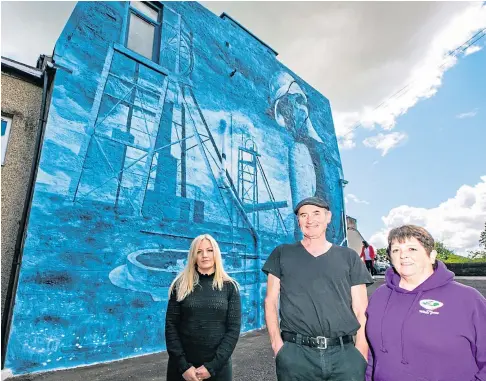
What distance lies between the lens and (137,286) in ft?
18.2

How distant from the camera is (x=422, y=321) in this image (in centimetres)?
179

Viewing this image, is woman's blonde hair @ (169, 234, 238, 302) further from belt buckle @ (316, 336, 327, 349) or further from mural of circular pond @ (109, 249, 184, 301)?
mural of circular pond @ (109, 249, 184, 301)

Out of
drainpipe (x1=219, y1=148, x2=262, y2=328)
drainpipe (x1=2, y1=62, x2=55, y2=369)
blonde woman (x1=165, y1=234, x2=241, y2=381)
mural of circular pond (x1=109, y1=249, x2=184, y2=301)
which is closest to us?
blonde woman (x1=165, y1=234, x2=241, y2=381)

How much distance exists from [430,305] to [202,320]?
169cm

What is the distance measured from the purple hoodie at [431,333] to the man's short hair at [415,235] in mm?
156

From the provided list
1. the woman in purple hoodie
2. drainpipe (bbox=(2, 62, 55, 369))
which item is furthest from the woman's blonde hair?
drainpipe (bbox=(2, 62, 55, 369))

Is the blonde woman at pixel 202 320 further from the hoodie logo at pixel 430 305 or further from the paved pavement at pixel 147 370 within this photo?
the paved pavement at pixel 147 370

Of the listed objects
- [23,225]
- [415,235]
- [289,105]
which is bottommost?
[415,235]

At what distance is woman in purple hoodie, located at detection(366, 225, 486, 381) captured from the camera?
A: 167cm

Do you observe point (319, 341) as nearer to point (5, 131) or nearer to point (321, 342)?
point (321, 342)

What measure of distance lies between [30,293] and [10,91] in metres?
3.49

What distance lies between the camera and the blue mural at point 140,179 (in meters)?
4.78

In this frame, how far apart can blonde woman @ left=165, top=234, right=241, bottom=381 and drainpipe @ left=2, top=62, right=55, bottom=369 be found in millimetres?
3401

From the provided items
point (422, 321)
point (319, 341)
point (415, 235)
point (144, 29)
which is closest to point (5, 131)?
point (144, 29)
